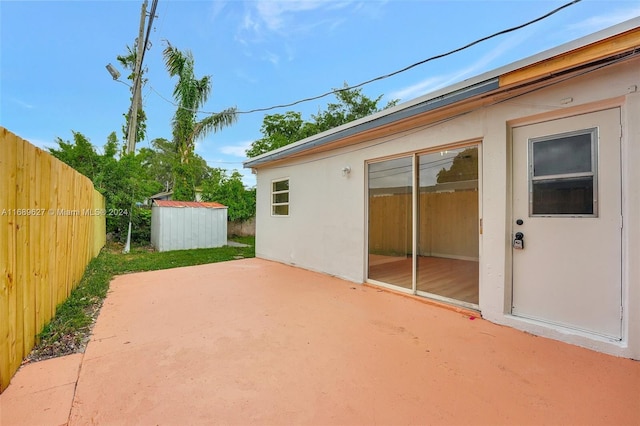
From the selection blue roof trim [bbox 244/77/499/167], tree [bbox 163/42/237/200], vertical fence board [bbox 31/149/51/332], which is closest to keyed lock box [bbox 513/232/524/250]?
blue roof trim [bbox 244/77/499/167]

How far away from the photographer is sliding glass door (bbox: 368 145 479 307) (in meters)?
3.82

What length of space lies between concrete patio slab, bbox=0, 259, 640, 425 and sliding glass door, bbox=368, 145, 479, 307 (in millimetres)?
661

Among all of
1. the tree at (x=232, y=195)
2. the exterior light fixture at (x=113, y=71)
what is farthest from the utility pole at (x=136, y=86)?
the tree at (x=232, y=195)

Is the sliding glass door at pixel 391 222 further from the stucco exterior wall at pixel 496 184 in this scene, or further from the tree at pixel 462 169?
the tree at pixel 462 169

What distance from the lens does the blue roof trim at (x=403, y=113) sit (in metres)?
3.06

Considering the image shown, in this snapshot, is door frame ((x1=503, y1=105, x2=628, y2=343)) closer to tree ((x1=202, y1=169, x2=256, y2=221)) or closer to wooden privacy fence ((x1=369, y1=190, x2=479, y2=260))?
wooden privacy fence ((x1=369, y1=190, x2=479, y2=260))

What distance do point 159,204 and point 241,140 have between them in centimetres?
1063

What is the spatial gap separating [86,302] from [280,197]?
4.42m

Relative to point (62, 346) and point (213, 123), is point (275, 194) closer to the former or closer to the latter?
point (62, 346)

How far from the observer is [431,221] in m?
4.25

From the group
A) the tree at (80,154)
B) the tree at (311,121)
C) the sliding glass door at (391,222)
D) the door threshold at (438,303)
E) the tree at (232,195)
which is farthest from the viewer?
the tree at (311,121)

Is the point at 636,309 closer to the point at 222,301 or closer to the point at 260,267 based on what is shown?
the point at 222,301

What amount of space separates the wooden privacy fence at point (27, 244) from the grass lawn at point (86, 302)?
0.12m

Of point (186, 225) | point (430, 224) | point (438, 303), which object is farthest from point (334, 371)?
point (186, 225)
